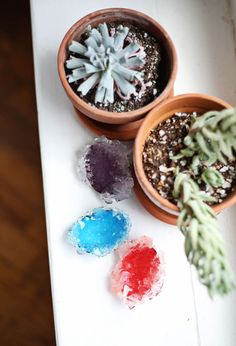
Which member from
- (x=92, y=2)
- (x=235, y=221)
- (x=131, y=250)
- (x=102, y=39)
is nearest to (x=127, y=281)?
(x=131, y=250)

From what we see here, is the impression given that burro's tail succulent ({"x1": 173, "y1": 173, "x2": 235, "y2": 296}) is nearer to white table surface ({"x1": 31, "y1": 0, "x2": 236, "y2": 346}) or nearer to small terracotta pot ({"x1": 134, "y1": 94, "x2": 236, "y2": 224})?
small terracotta pot ({"x1": 134, "y1": 94, "x2": 236, "y2": 224})

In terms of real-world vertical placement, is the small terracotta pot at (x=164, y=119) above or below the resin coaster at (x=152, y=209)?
above

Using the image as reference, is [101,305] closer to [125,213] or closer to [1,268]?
[125,213]

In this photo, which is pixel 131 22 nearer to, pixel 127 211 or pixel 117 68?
pixel 117 68

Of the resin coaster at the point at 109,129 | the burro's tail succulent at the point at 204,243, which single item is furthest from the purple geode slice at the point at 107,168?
the burro's tail succulent at the point at 204,243

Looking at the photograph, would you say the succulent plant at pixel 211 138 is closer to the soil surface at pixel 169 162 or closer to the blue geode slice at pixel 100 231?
Answer: the soil surface at pixel 169 162

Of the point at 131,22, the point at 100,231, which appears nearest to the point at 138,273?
the point at 100,231
